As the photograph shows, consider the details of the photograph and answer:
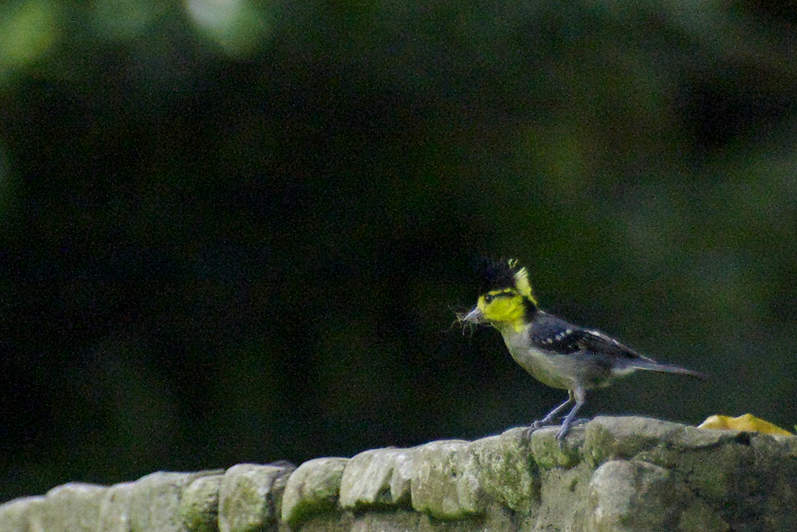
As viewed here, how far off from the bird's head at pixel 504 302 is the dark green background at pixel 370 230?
8.33 feet

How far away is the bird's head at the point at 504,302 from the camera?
2.60 metres

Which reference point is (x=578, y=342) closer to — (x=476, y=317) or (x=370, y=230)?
(x=476, y=317)

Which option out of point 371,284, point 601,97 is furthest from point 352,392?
point 601,97

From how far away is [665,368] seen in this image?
2.33 m

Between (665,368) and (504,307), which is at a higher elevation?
(504,307)

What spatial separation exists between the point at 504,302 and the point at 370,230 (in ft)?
10.4

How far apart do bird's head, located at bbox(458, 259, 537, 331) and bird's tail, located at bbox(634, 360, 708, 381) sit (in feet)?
0.88

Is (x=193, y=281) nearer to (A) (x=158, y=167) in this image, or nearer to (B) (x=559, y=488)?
(A) (x=158, y=167)

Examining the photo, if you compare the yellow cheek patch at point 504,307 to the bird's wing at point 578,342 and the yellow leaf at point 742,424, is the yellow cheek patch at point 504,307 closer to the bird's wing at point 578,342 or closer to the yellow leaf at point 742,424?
the bird's wing at point 578,342

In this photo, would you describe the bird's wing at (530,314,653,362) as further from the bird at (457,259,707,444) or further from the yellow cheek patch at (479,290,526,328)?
the yellow cheek patch at (479,290,526,328)


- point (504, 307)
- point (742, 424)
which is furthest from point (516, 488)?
point (504, 307)

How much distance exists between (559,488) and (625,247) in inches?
133

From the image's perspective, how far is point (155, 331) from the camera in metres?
5.99

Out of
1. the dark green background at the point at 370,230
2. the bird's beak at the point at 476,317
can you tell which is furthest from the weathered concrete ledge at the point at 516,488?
the dark green background at the point at 370,230
